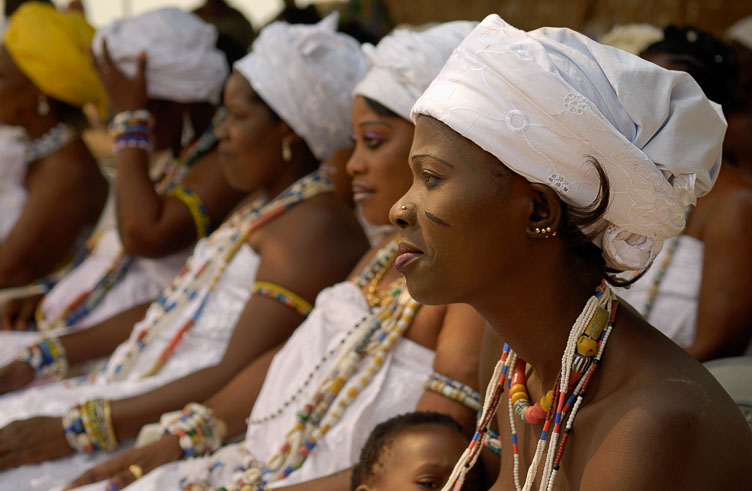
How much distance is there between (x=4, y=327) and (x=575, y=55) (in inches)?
151

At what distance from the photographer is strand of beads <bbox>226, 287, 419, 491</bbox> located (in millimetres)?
2494

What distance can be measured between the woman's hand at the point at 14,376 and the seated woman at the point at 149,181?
228mm

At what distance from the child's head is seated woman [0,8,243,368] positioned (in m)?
2.18

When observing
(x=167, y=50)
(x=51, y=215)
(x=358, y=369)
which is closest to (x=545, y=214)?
(x=358, y=369)

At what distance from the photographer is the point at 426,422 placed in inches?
84.6

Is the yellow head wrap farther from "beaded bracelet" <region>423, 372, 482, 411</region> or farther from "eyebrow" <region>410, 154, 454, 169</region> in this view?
"eyebrow" <region>410, 154, 454, 169</region>

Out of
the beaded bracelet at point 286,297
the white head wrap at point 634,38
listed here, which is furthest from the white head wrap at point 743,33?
the beaded bracelet at point 286,297

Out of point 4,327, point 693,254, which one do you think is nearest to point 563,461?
point 693,254

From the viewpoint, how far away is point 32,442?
3.01 m

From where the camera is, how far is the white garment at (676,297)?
289 cm

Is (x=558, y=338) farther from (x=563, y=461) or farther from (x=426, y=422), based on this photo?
(x=426, y=422)

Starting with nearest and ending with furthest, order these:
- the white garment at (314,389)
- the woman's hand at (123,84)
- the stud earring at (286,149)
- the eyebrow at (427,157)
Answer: the eyebrow at (427,157) → the white garment at (314,389) → the stud earring at (286,149) → the woman's hand at (123,84)

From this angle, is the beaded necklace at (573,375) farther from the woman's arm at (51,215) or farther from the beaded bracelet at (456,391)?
the woman's arm at (51,215)

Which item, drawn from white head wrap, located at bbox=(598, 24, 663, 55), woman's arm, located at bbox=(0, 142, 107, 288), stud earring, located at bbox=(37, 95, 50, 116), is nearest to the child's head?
white head wrap, located at bbox=(598, 24, 663, 55)
